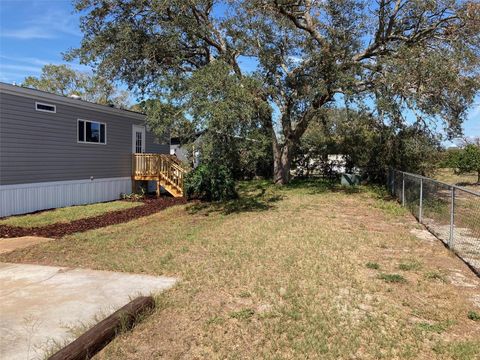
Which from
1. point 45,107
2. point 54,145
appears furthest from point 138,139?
point 45,107

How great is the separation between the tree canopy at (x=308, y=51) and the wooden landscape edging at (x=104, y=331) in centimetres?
753

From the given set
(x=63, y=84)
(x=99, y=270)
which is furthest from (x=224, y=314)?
(x=63, y=84)

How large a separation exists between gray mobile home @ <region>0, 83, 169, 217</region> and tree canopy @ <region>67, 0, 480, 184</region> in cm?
267

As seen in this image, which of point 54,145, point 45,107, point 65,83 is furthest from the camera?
point 65,83

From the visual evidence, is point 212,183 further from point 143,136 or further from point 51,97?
point 51,97

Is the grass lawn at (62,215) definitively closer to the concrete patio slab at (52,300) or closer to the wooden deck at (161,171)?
the wooden deck at (161,171)

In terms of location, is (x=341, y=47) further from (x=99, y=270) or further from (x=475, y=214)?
(x=99, y=270)

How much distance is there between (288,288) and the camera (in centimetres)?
460

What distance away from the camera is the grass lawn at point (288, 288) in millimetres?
3326

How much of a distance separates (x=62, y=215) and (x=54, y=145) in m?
2.48

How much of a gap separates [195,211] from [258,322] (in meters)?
7.73

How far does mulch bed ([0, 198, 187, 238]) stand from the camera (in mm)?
8258

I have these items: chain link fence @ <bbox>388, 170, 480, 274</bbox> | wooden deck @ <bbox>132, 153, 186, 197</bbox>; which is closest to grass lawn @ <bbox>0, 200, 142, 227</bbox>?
wooden deck @ <bbox>132, 153, 186, 197</bbox>

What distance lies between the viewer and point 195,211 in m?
11.3
